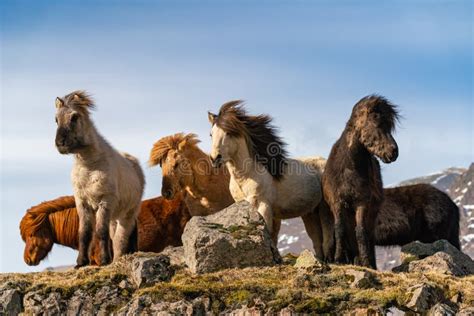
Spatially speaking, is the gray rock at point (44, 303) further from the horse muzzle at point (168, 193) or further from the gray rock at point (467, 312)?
the gray rock at point (467, 312)

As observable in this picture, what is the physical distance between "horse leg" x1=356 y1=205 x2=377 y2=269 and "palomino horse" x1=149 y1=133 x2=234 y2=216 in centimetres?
410

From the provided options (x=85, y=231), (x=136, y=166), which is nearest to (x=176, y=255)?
(x=85, y=231)

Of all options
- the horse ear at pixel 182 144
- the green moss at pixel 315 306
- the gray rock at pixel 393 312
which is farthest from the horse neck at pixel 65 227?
the gray rock at pixel 393 312

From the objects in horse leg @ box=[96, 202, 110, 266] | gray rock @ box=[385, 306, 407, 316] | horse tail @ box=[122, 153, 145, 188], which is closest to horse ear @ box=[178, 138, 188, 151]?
horse tail @ box=[122, 153, 145, 188]

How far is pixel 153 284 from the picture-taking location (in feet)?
47.0

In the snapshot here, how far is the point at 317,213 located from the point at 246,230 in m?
3.27

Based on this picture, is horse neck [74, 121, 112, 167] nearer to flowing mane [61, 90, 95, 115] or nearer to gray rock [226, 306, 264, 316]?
flowing mane [61, 90, 95, 115]

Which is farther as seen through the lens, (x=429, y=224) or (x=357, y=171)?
(x=429, y=224)

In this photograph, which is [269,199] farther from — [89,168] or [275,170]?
[89,168]

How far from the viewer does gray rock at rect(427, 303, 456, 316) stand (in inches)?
521

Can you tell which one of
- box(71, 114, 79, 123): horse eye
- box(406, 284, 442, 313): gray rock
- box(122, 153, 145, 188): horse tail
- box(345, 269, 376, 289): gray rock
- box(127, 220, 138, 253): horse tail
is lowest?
box(406, 284, 442, 313): gray rock

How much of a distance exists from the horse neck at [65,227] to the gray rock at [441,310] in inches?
403

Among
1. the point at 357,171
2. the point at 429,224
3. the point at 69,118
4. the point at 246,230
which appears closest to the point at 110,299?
the point at 246,230

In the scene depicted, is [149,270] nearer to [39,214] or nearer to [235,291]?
[235,291]
